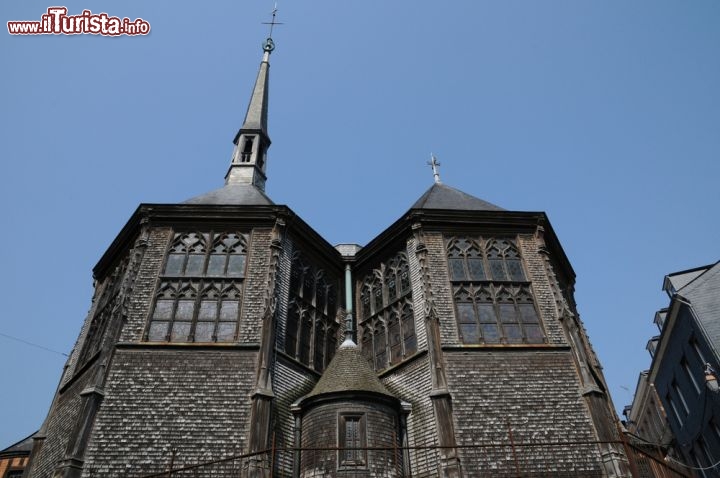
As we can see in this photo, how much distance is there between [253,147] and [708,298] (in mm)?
20850

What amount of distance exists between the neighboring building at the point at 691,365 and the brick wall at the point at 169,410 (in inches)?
541

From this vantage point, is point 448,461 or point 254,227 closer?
point 448,461

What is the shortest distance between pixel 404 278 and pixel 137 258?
333 inches

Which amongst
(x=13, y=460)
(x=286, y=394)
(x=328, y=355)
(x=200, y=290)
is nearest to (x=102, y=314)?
(x=200, y=290)

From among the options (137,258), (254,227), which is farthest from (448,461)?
Result: (137,258)

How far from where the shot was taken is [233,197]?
2064 centimetres

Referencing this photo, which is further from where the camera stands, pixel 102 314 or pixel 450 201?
pixel 450 201

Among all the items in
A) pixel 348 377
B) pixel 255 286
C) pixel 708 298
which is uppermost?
pixel 708 298

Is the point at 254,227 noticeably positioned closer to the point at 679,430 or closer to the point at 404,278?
the point at 404,278

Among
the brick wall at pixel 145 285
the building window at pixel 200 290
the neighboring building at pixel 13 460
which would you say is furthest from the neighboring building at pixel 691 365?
the neighboring building at pixel 13 460

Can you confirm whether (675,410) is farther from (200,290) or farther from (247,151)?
(247,151)

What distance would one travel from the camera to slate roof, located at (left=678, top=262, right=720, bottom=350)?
1950 cm

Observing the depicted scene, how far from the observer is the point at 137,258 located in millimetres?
16391

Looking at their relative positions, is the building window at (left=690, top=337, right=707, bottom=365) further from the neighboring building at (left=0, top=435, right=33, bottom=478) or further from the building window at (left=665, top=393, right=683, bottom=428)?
the neighboring building at (left=0, top=435, right=33, bottom=478)
